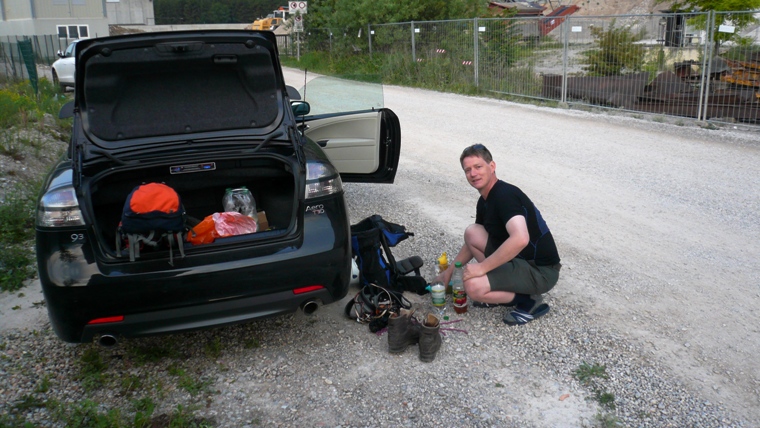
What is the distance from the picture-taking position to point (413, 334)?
430cm

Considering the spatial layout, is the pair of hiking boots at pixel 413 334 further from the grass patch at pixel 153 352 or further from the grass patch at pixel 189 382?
the grass patch at pixel 153 352

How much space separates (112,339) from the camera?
12.4 ft

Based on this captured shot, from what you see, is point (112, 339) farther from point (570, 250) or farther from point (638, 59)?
point (638, 59)

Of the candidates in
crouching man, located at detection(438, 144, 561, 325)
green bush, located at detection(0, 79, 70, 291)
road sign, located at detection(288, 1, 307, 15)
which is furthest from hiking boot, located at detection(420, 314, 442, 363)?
road sign, located at detection(288, 1, 307, 15)

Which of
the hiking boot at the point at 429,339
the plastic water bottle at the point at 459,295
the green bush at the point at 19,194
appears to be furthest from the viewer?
the green bush at the point at 19,194

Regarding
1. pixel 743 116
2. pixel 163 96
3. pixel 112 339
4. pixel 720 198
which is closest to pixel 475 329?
pixel 112 339

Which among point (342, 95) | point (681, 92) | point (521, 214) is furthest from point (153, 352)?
point (681, 92)

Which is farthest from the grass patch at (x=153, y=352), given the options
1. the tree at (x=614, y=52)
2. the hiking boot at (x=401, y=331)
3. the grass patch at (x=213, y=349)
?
the tree at (x=614, y=52)

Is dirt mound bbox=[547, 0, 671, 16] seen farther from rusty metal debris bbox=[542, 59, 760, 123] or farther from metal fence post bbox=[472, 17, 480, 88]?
rusty metal debris bbox=[542, 59, 760, 123]

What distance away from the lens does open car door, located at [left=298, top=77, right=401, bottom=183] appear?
21.0 feet

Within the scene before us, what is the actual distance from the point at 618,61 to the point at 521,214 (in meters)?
11.0

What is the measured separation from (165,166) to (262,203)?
1.05 meters

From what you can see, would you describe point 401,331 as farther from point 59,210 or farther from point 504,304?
point 59,210

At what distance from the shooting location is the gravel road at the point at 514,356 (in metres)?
3.67
